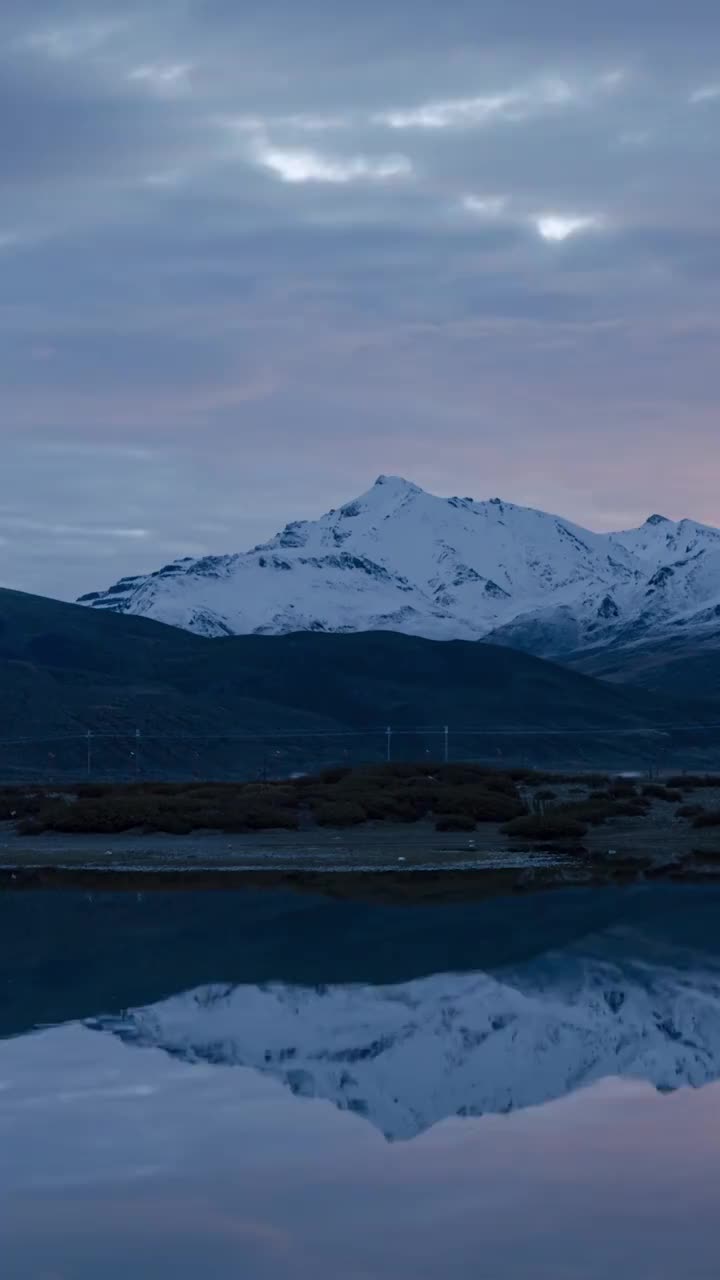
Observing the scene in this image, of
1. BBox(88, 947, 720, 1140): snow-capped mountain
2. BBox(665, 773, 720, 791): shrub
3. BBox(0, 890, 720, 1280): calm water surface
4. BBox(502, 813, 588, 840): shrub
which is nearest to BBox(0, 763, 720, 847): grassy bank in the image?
BBox(502, 813, 588, 840): shrub

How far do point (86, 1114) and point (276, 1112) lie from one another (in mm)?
1341

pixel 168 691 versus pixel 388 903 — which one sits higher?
pixel 168 691

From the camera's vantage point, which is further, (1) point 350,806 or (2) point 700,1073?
(1) point 350,806

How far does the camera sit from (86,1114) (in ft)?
41.4

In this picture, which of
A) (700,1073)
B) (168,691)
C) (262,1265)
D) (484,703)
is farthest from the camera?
(484,703)

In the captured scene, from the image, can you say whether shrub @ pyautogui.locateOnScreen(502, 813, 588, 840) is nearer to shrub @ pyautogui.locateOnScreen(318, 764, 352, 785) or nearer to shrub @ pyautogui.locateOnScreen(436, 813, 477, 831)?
shrub @ pyautogui.locateOnScreen(436, 813, 477, 831)

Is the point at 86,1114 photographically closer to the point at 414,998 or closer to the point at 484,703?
the point at 414,998

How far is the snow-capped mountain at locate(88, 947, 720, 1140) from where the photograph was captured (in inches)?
528

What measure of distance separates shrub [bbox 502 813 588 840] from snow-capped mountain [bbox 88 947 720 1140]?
2006cm

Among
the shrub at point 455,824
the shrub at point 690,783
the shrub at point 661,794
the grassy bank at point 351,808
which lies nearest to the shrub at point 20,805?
the grassy bank at point 351,808

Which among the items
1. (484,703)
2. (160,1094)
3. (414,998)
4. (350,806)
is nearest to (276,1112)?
(160,1094)

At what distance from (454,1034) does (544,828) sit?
81.2 feet

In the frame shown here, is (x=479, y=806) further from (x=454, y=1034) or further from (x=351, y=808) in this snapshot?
(x=454, y=1034)

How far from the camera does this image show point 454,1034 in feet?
51.2
